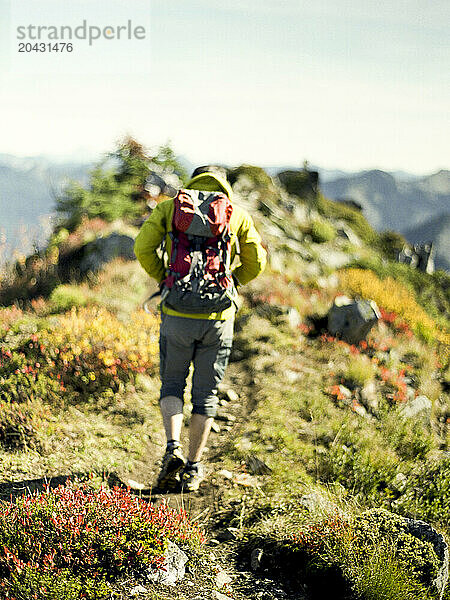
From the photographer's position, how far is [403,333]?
8.09 metres

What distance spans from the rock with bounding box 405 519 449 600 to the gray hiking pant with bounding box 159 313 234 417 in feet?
5.13

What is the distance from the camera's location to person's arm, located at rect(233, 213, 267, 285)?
3.47 m

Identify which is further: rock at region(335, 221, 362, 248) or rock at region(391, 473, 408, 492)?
rock at region(335, 221, 362, 248)

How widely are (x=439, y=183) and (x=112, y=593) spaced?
181 m

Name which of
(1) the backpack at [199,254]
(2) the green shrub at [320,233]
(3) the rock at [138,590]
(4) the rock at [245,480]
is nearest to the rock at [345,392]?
(4) the rock at [245,480]

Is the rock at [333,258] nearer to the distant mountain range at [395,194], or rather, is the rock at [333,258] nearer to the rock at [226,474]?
the rock at [226,474]

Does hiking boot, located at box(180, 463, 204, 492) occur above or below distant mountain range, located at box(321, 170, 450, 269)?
below

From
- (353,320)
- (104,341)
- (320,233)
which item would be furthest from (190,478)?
(320,233)

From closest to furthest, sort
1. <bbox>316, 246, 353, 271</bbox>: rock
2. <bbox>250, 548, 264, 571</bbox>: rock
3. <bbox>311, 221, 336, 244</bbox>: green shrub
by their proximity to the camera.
→ <bbox>250, 548, 264, 571</bbox>: rock < <bbox>316, 246, 353, 271</bbox>: rock < <bbox>311, 221, 336, 244</bbox>: green shrub

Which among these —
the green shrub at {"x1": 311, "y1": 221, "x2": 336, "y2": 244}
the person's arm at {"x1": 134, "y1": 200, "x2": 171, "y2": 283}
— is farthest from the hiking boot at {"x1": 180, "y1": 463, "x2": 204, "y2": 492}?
the green shrub at {"x1": 311, "y1": 221, "x2": 336, "y2": 244}

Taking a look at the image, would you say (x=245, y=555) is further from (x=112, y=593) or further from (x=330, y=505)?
(x=112, y=593)

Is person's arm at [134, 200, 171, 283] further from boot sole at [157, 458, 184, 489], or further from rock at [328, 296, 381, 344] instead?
rock at [328, 296, 381, 344]

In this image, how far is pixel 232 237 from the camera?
3.37 meters

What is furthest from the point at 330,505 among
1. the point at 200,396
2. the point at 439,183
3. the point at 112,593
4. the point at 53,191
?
the point at 439,183
